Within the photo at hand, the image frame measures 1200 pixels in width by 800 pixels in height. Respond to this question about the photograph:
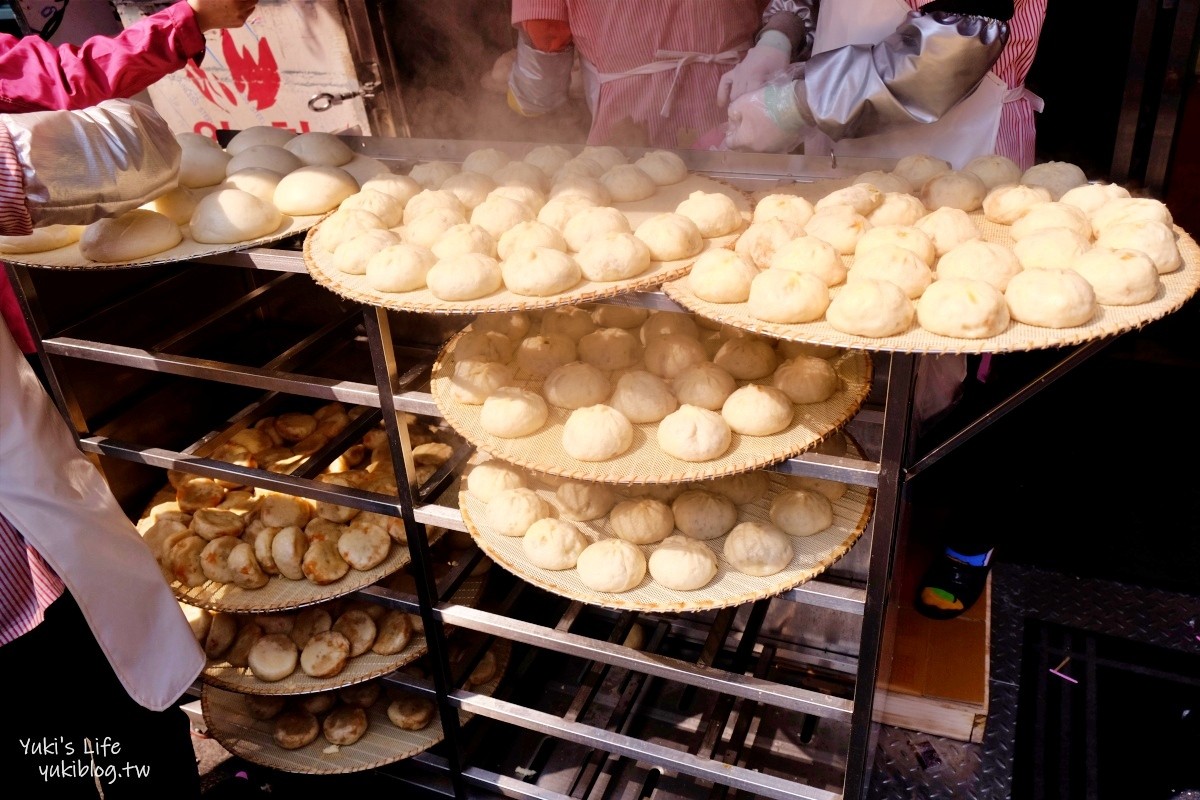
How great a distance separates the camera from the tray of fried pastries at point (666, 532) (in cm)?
193

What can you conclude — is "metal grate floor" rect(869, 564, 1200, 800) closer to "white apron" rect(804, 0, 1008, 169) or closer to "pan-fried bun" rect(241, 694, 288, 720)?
"white apron" rect(804, 0, 1008, 169)

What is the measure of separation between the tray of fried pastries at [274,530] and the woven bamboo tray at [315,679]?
0.28 metres

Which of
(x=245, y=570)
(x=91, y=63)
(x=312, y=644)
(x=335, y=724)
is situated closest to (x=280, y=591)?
(x=245, y=570)

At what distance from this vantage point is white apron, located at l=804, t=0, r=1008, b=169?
8.04ft

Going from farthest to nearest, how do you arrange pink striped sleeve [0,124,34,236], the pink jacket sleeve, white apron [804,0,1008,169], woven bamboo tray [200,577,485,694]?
woven bamboo tray [200,577,485,694], white apron [804,0,1008,169], the pink jacket sleeve, pink striped sleeve [0,124,34,236]

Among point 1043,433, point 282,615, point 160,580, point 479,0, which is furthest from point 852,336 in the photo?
point 479,0

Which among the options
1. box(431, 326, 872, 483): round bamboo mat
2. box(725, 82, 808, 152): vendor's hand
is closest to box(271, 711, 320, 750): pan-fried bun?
box(431, 326, 872, 483): round bamboo mat

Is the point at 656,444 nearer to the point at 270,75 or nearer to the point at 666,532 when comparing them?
the point at 666,532

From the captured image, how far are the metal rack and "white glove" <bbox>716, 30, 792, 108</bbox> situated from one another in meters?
0.64

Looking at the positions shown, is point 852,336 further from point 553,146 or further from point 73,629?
point 73,629

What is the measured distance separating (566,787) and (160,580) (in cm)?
139

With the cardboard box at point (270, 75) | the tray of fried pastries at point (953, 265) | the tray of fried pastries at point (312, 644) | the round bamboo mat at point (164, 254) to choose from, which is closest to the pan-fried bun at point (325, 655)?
the tray of fried pastries at point (312, 644)

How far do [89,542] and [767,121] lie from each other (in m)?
2.07

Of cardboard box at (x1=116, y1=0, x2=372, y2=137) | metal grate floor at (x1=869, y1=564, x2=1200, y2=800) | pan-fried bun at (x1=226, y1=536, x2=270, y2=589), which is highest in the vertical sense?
cardboard box at (x1=116, y1=0, x2=372, y2=137)
